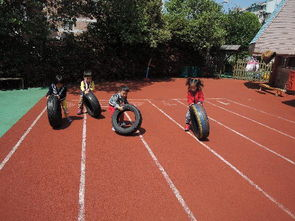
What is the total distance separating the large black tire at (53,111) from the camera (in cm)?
750

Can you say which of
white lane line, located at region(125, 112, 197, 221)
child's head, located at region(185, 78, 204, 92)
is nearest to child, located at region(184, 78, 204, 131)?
child's head, located at region(185, 78, 204, 92)

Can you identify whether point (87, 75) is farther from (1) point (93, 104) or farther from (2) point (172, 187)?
(2) point (172, 187)

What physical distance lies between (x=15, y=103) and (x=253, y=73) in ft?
70.7

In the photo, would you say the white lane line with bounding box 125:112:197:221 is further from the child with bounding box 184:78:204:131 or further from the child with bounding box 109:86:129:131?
the child with bounding box 184:78:204:131

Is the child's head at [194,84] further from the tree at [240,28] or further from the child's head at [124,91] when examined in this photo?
the tree at [240,28]

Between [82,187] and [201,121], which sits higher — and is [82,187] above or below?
below

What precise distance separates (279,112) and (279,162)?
21.7 feet

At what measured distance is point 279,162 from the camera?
6.37 metres

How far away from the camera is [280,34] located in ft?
55.0

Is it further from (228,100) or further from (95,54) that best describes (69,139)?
(95,54)

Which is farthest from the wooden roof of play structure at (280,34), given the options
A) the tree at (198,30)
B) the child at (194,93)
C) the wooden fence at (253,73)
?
the child at (194,93)

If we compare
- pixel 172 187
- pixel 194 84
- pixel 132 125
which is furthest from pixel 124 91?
pixel 172 187

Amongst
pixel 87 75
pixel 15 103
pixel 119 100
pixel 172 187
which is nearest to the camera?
pixel 172 187

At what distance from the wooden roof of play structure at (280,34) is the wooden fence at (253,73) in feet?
18.8
